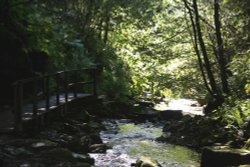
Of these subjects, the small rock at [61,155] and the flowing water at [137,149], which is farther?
the flowing water at [137,149]

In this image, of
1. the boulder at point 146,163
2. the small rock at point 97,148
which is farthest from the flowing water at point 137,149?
the boulder at point 146,163

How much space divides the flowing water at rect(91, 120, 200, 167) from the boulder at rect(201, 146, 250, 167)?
84cm

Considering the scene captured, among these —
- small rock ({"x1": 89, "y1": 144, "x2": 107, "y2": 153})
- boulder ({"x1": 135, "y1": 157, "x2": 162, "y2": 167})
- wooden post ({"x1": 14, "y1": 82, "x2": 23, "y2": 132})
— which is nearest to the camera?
wooden post ({"x1": 14, "y1": 82, "x2": 23, "y2": 132})

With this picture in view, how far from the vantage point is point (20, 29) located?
1144 centimetres

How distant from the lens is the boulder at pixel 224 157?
871 cm

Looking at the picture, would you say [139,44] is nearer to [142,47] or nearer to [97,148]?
[142,47]

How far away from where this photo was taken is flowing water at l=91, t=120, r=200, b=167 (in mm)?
10070

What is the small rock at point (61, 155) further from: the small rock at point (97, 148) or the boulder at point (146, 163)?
the small rock at point (97, 148)

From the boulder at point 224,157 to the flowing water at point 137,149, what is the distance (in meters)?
0.84

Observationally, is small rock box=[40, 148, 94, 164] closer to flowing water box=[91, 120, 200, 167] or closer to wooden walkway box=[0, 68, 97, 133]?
wooden walkway box=[0, 68, 97, 133]

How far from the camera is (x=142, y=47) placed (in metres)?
20.0

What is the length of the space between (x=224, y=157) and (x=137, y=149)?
3.33m

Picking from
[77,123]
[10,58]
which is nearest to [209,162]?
[77,123]

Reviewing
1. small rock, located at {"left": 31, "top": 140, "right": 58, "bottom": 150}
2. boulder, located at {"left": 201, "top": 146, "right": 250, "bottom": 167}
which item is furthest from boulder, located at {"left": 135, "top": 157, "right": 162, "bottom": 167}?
small rock, located at {"left": 31, "top": 140, "right": 58, "bottom": 150}
